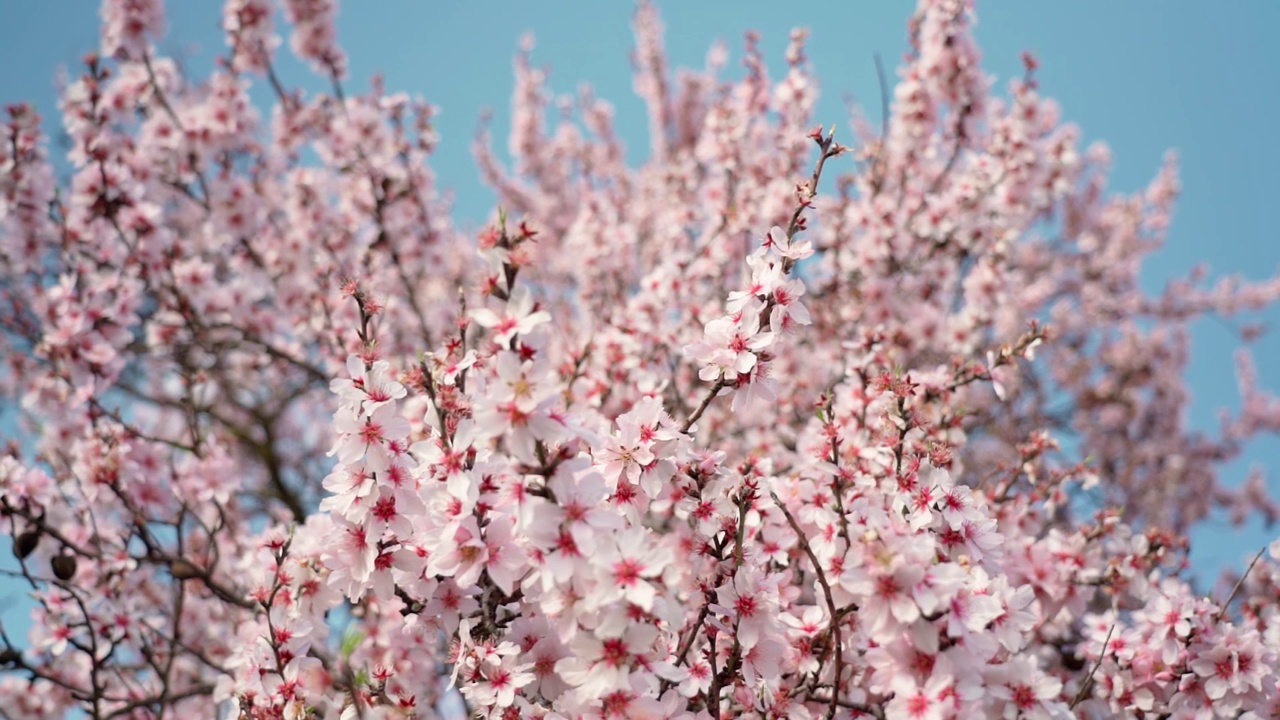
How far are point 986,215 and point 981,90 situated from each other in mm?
861

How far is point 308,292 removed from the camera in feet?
16.7

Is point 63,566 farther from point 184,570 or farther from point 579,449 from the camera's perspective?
point 579,449

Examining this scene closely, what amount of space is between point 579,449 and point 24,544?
9.86 feet

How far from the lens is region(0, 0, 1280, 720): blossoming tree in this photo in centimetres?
185

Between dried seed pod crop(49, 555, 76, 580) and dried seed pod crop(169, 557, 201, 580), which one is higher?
dried seed pod crop(49, 555, 76, 580)

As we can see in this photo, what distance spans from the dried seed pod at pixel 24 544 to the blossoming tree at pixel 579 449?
2.9 inches

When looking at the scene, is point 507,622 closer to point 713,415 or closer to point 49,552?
point 713,415

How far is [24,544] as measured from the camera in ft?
10.6

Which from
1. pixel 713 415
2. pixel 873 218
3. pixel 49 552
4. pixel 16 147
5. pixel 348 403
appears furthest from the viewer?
pixel 873 218

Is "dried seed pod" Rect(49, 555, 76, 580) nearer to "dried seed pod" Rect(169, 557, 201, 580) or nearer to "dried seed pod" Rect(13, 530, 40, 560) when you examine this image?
"dried seed pod" Rect(13, 530, 40, 560)

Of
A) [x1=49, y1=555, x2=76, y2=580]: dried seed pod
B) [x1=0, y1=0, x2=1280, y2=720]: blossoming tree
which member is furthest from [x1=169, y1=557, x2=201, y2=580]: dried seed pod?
[x1=49, y1=555, x2=76, y2=580]: dried seed pod

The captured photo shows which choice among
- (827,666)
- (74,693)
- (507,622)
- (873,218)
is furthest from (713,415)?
(74,693)

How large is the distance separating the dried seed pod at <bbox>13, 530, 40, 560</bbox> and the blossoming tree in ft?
0.24

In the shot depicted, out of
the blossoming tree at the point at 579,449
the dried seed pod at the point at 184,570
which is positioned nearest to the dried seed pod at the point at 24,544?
the blossoming tree at the point at 579,449
